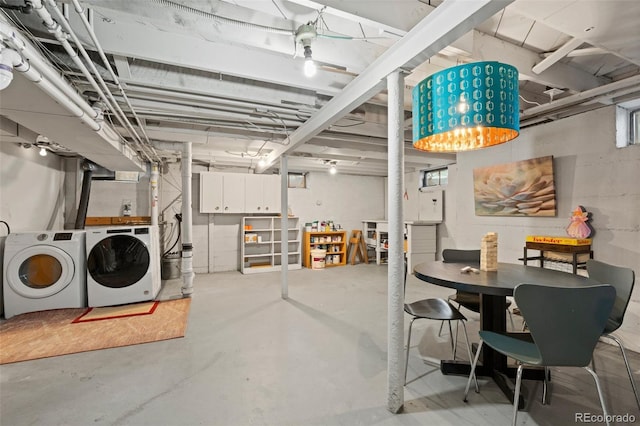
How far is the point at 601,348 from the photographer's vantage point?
103 inches

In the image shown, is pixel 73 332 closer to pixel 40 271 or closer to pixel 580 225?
pixel 40 271

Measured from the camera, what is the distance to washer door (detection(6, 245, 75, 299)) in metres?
3.39

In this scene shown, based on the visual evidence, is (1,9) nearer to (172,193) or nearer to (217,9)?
(217,9)

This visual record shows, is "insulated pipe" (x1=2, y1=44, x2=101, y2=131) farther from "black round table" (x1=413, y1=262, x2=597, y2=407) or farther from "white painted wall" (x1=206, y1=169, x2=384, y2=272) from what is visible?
"white painted wall" (x1=206, y1=169, x2=384, y2=272)

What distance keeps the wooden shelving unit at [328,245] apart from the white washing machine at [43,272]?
4.10m

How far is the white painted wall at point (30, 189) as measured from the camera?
3.58 meters

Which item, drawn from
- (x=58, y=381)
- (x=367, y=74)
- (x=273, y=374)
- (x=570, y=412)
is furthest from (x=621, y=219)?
(x=58, y=381)

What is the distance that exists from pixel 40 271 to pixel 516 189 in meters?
6.41

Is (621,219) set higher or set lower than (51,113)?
lower

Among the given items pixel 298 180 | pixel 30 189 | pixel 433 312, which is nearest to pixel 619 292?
pixel 433 312

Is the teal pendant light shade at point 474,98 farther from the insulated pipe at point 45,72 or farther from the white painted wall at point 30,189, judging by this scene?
the white painted wall at point 30,189

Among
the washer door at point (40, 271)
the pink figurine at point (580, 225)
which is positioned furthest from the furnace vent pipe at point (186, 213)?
the pink figurine at point (580, 225)

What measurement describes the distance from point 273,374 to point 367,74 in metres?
2.43

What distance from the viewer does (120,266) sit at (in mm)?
3906
